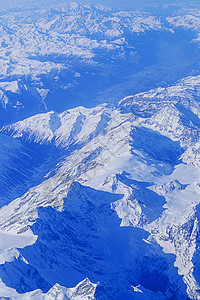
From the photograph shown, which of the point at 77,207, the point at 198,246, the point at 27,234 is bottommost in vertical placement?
the point at 198,246

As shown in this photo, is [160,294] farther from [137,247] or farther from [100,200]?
[100,200]

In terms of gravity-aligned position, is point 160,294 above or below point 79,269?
below

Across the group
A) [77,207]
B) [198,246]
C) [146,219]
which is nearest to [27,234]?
[77,207]

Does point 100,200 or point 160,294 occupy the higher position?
point 100,200

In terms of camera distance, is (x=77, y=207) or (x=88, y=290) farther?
(x=77, y=207)

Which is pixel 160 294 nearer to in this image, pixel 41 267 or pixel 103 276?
pixel 103 276

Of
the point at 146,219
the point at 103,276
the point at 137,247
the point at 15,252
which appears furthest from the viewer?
the point at 146,219

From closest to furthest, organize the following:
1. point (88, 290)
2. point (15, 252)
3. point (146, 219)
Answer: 1. point (88, 290)
2. point (15, 252)
3. point (146, 219)

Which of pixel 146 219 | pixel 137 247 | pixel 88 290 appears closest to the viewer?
pixel 88 290

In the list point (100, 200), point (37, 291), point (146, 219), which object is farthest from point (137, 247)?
point (37, 291)
